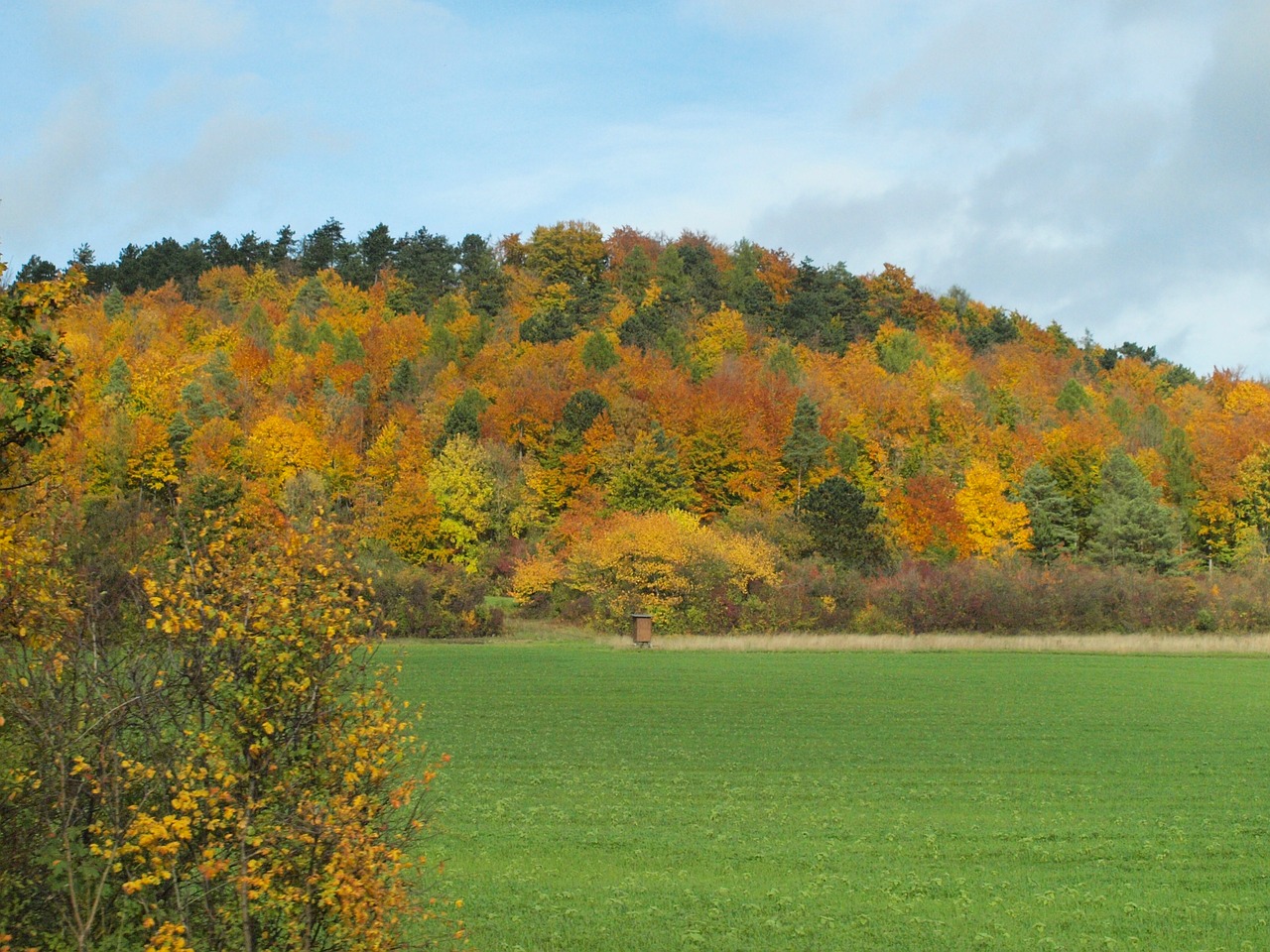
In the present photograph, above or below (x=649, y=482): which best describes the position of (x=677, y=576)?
below

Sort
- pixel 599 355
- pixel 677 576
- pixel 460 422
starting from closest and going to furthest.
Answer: pixel 677 576 < pixel 460 422 < pixel 599 355

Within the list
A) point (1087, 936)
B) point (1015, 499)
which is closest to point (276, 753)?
point (1087, 936)

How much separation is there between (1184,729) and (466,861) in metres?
20.1

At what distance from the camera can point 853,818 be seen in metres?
16.6

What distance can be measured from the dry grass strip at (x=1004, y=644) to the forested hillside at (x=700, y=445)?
3320 millimetres

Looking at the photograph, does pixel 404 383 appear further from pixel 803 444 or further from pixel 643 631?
pixel 643 631

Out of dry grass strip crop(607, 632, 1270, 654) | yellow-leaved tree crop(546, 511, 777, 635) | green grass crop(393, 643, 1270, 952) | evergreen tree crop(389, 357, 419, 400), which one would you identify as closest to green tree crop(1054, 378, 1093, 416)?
dry grass strip crop(607, 632, 1270, 654)

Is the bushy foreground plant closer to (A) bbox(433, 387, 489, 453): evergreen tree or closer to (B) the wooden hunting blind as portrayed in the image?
(B) the wooden hunting blind

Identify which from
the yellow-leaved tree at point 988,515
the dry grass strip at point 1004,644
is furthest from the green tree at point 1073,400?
the dry grass strip at point 1004,644

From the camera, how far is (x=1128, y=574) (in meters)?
61.2

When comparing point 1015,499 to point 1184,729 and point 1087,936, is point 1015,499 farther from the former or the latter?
point 1087,936

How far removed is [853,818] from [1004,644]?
40.6 meters

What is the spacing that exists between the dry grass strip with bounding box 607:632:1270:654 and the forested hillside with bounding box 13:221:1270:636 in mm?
3320

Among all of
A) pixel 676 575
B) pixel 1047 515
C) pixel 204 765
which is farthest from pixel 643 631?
pixel 204 765
